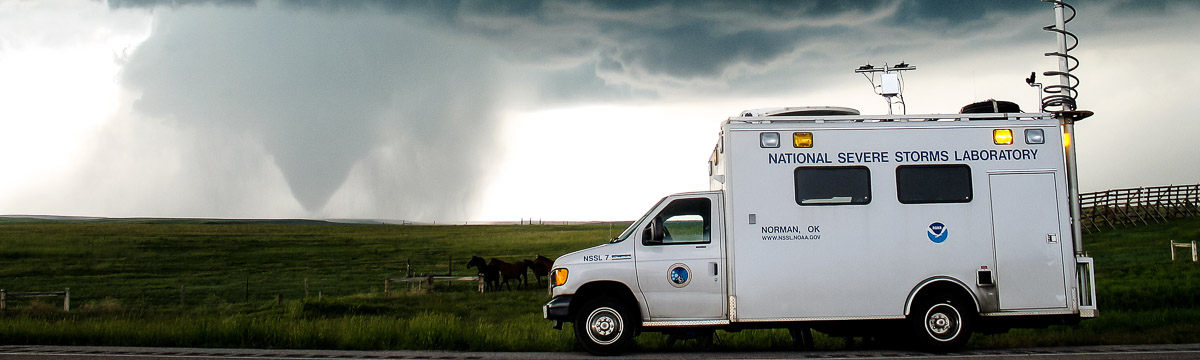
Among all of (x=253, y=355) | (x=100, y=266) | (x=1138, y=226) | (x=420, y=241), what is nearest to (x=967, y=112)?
(x=253, y=355)

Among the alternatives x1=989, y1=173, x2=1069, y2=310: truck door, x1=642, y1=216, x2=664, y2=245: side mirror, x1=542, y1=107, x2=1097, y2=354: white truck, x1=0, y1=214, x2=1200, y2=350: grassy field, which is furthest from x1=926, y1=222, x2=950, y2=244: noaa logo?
x1=642, y1=216, x2=664, y2=245: side mirror

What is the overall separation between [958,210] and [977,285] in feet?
3.02

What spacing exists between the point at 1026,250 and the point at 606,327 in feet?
16.8

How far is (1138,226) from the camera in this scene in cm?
4494

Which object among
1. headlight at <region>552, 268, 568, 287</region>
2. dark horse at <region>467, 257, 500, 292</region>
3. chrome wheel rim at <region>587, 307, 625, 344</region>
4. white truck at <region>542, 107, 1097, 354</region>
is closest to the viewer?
white truck at <region>542, 107, 1097, 354</region>

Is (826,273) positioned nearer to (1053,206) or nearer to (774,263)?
(774,263)

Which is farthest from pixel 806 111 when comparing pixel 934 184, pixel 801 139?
pixel 934 184

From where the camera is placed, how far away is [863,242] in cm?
979

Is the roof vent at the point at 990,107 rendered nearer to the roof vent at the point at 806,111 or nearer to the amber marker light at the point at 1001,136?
the amber marker light at the point at 1001,136

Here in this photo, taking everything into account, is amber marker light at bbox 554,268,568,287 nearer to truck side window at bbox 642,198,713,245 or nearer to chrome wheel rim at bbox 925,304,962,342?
truck side window at bbox 642,198,713,245

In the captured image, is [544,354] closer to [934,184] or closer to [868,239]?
[868,239]

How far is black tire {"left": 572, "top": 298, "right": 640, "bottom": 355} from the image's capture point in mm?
9883

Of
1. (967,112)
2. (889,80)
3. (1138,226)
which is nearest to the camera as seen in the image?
(967,112)

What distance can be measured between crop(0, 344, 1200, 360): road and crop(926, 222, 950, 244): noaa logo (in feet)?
4.44
